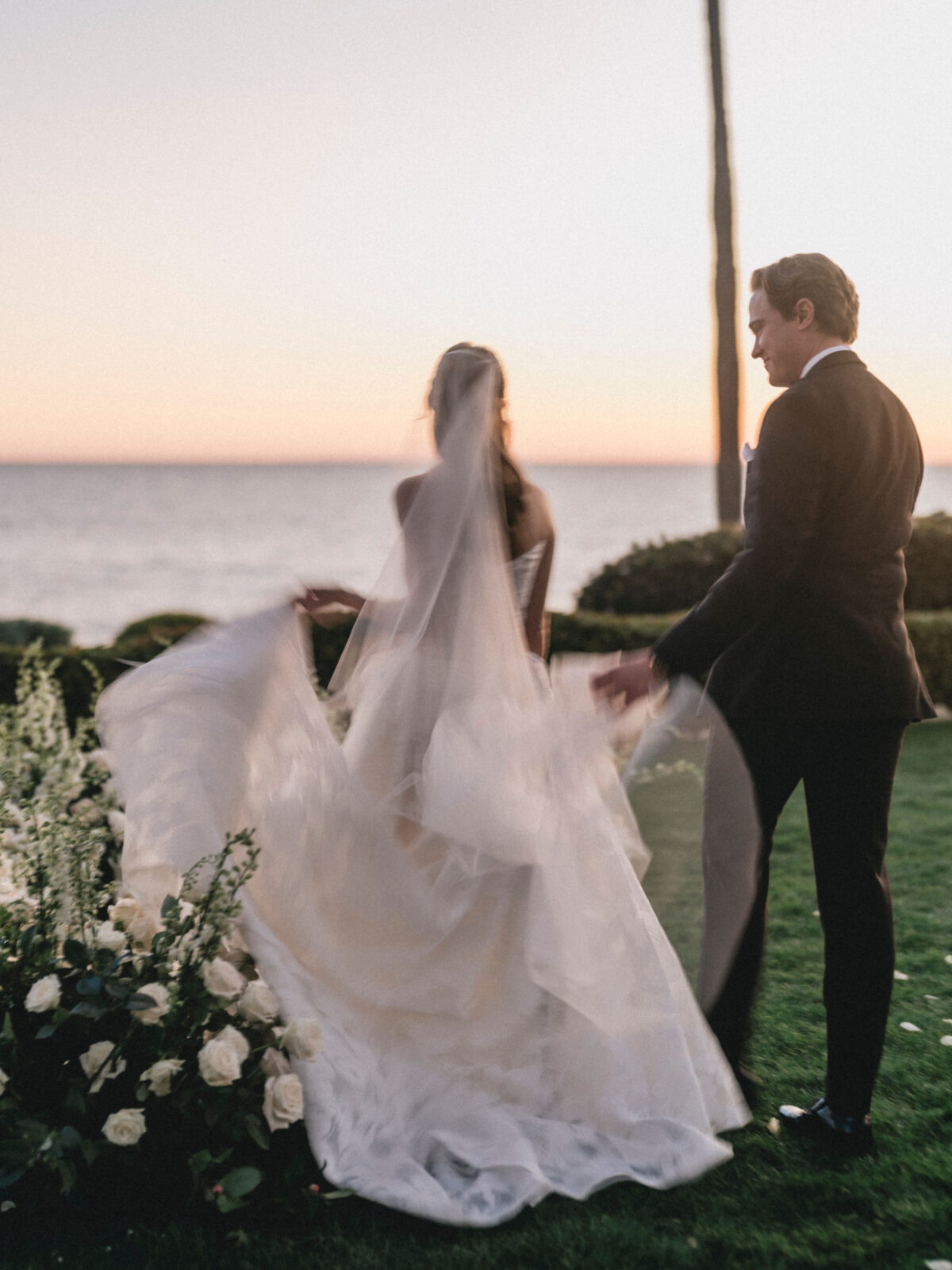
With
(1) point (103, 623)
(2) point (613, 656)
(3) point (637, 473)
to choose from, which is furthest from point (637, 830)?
(3) point (637, 473)

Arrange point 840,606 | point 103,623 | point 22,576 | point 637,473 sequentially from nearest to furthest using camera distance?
point 840,606
point 103,623
point 22,576
point 637,473

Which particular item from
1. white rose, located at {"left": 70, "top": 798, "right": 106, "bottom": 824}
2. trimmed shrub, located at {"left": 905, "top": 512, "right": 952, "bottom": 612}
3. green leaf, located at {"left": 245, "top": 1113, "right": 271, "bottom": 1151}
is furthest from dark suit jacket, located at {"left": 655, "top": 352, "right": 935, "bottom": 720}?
trimmed shrub, located at {"left": 905, "top": 512, "right": 952, "bottom": 612}

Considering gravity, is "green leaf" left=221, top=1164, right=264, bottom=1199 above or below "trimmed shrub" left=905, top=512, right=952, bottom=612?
below

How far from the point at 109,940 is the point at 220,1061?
46 cm

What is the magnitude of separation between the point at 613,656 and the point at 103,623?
110 feet

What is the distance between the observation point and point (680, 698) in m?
3.03

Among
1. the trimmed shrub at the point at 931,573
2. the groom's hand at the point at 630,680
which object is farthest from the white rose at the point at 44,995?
the trimmed shrub at the point at 931,573

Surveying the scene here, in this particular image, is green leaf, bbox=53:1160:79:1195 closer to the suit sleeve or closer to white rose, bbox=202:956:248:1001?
white rose, bbox=202:956:248:1001

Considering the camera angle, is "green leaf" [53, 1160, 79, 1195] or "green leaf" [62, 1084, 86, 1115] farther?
"green leaf" [62, 1084, 86, 1115]

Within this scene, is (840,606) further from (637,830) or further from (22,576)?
(22,576)

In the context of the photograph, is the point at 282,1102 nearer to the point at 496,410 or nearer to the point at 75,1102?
the point at 75,1102

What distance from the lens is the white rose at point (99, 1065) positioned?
8.28 feet

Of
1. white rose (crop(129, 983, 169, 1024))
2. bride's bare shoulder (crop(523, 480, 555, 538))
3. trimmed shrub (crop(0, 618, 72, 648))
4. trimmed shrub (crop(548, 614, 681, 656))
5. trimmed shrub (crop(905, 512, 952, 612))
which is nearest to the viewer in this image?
white rose (crop(129, 983, 169, 1024))

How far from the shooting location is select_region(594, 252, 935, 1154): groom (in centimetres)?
269
